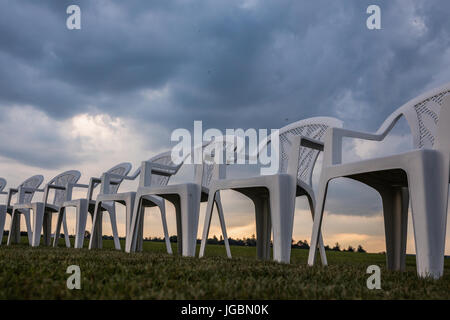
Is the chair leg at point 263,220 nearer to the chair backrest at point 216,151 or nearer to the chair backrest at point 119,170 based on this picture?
the chair backrest at point 216,151

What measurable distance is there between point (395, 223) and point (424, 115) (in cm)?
82

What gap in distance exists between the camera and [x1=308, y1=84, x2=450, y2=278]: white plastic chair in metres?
2.11

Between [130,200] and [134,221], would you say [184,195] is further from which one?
[130,200]

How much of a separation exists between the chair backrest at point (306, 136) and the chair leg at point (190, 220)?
904mm

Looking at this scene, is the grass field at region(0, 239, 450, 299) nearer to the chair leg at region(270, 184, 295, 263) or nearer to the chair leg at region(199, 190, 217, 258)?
the chair leg at region(270, 184, 295, 263)

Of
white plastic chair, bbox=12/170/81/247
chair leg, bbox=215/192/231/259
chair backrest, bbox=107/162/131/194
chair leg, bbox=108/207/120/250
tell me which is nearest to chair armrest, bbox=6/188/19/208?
white plastic chair, bbox=12/170/81/247

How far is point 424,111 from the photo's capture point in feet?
9.61

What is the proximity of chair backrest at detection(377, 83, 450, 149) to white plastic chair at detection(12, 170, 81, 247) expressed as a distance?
5381 mm

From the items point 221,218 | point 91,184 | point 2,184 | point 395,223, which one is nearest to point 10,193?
point 2,184

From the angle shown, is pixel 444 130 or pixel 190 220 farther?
pixel 190 220

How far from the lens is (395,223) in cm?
286

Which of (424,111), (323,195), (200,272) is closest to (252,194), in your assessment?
(323,195)

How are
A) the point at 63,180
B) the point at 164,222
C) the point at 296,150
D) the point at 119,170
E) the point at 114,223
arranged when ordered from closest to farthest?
the point at 296,150
the point at 164,222
the point at 114,223
the point at 119,170
the point at 63,180
